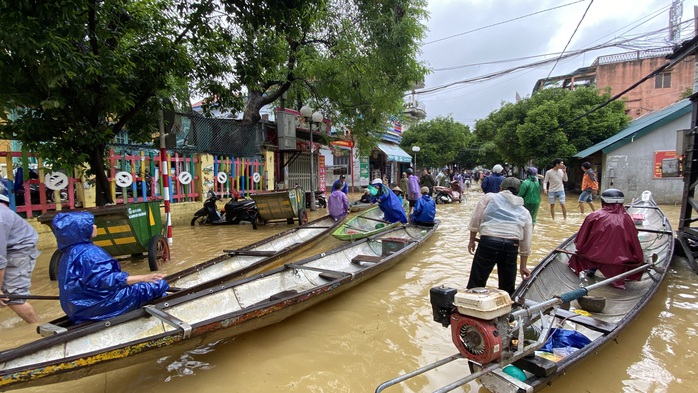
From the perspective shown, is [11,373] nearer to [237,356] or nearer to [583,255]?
[237,356]

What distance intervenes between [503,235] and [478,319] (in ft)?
5.30

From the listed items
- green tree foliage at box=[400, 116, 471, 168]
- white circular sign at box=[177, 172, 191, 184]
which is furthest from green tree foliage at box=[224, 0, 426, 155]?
green tree foliage at box=[400, 116, 471, 168]

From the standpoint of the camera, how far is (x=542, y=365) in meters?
2.35

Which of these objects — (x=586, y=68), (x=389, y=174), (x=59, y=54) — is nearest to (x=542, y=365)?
(x=59, y=54)

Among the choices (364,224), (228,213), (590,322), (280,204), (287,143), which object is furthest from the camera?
(287,143)

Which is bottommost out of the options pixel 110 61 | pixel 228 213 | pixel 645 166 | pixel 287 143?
pixel 228 213

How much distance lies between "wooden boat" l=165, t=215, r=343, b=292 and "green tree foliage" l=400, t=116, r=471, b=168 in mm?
21119

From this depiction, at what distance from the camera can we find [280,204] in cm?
909

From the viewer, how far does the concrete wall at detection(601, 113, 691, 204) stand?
43.7 feet

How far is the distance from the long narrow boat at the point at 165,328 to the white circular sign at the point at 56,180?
519 cm

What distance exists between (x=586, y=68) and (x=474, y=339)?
1469 inches

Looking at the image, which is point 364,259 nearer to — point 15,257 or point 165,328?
point 165,328

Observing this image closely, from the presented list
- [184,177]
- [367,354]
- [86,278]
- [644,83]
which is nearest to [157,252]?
[86,278]

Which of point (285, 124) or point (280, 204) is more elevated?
point (285, 124)
